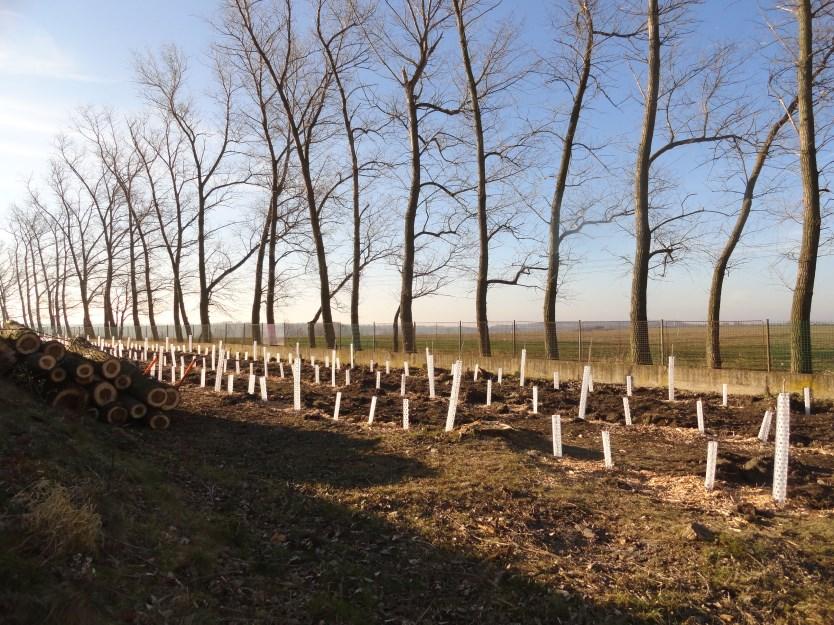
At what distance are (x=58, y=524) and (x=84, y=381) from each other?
6.69 metres

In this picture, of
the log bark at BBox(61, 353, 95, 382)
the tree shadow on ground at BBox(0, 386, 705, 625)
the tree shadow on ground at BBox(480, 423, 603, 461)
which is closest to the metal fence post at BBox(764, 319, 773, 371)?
the tree shadow on ground at BBox(480, 423, 603, 461)

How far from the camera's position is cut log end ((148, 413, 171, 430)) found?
405 inches

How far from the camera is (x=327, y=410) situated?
12.0m

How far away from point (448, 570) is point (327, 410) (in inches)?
298

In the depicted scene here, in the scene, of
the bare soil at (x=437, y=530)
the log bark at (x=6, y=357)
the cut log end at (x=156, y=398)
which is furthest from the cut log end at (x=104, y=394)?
the log bark at (x=6, y=357)

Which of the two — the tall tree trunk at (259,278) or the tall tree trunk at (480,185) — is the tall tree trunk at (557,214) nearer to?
the tall tree trunk at (480,185)

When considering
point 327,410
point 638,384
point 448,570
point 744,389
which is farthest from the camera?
point 638,384

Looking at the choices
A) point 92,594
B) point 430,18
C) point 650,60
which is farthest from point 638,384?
point 430,18

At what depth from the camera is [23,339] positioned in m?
10.0

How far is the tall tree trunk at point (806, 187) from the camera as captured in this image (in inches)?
560

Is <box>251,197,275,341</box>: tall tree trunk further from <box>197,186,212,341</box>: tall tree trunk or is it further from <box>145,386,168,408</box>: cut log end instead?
<box>145,386,168,408</box>: cut log end

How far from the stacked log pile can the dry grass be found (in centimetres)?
579

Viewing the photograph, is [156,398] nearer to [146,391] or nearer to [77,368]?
[146,391]

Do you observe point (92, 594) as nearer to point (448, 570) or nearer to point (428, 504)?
point (448, 570)
